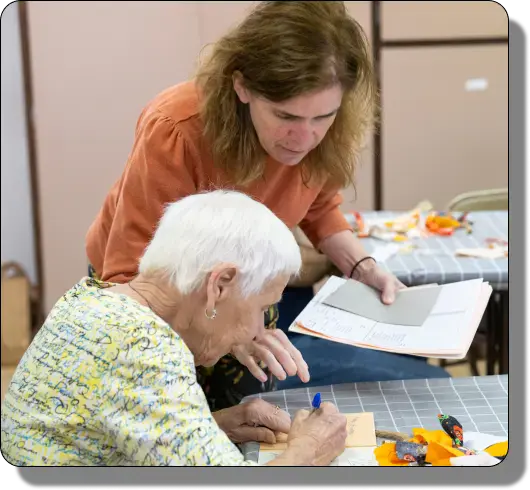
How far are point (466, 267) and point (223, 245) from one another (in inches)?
52.0

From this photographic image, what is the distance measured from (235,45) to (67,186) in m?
2.78

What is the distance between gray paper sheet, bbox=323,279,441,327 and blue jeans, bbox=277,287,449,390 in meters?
0.08

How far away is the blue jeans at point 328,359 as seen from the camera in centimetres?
158

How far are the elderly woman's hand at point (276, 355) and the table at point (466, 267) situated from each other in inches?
28.6

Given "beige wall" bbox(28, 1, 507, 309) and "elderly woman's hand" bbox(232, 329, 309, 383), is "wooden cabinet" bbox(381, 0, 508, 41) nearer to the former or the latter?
"beige wall" bbox(28, 1, 507, 309)

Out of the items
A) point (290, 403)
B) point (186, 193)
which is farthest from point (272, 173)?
point (290, 403)

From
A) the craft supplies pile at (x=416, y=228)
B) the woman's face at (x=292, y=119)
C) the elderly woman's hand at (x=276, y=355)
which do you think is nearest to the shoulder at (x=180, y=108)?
the woman's face at (x=292, y=119)

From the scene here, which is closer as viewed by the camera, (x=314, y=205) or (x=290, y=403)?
(x=290, y=403)

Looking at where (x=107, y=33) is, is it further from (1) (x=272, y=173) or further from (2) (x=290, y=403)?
(2) (x=290, y=403)

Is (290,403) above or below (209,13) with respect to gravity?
below

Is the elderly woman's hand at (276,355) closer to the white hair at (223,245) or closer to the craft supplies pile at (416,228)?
the white hair at (223,245)

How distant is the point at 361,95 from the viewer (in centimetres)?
156

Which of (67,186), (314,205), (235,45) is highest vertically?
(235,45)

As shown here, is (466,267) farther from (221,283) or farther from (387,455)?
(221,283)
